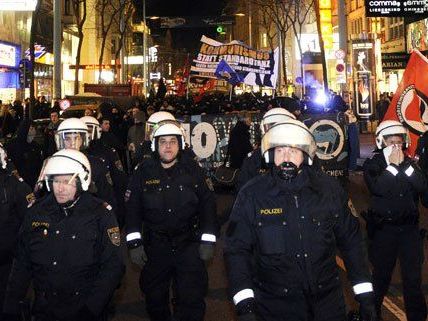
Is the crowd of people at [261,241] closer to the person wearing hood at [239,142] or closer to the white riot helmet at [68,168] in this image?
the white riot helmet at [68,168]

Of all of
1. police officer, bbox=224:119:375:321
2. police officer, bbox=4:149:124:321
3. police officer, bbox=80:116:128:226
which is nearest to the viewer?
police officer, bbox=224:119:375:321

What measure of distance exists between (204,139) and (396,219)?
10.7 metres

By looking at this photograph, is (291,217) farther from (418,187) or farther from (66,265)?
(418,187)

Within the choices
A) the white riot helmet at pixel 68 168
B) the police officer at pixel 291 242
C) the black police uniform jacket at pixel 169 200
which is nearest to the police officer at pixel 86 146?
the black police uniform jacket at pixel 169 200

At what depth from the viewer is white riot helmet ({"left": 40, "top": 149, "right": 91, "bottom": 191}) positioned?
174 inches

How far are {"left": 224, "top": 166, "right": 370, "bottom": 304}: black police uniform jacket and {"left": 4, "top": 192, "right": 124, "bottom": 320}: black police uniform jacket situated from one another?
2.52 ft

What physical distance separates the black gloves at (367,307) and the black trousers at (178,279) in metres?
2.27

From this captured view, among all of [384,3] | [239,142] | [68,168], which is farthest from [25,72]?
[68,168]

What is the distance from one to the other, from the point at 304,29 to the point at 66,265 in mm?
77002

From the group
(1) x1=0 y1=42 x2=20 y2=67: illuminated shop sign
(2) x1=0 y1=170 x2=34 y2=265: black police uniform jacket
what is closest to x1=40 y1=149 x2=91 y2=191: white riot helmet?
(2) x1=0 y1=170 x2=34 y2=265: black police uniform jacket

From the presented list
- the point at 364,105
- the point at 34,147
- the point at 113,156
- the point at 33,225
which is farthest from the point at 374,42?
the point at 33,225

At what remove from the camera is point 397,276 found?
26.8 ft

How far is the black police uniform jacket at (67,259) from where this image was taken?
425 centimetres

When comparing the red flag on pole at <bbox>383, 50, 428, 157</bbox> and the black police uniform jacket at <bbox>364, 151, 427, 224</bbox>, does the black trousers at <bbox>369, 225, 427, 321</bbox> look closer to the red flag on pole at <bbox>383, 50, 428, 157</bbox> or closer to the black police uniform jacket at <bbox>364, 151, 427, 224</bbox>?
the black police uniform jacket at <bbox>364, 151, 427, 224</bbox>
